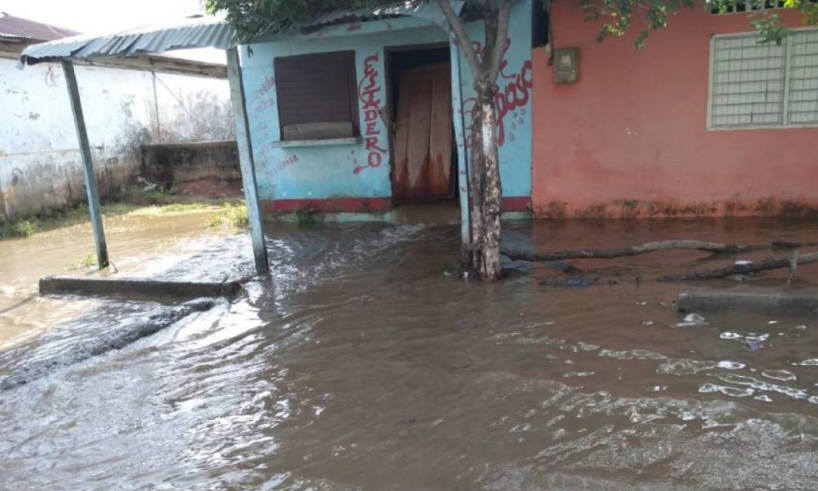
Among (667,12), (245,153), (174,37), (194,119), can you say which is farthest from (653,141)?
(194,119)

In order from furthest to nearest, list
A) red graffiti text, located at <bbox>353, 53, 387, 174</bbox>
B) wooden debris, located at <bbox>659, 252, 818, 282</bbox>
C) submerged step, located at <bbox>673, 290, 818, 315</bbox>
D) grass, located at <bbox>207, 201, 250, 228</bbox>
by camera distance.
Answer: grass, located at <bbox>207, 201, 250, 228</bbox> < red graffiti text, located at <bbox>353, 53, 387, 174</bbox> < wooden debris, located at <bbox>659, 252, 818, 282</bbox> < submerged step, located at <bbox>673, 290, 818, 315</bbox>

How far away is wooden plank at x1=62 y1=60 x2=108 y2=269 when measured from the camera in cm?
692

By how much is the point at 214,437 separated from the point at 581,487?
191 centimetres

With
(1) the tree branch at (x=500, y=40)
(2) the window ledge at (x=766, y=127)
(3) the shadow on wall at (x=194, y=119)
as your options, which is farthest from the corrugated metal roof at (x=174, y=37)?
(3) the shadow on wall at (x=194, y=119)

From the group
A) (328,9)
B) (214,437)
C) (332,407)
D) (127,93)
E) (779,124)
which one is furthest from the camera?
(127,93)

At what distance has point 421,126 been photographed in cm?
917

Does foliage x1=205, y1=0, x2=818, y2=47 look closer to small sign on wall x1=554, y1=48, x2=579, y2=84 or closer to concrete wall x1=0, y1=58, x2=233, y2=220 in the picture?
small sign on wall x1=554, y1=48, x2=579, y2=84

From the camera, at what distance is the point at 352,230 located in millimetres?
8656

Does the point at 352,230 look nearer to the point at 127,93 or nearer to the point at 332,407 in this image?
the point at 332,407

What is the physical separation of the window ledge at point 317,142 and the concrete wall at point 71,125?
5.91 meters

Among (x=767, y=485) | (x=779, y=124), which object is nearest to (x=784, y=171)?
(x=779, y=124)

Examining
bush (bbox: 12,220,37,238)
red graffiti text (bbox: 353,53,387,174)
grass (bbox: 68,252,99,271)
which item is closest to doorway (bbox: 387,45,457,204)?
red graffiti text (bbox: 353,53,387,174)

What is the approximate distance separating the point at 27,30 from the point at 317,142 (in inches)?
330

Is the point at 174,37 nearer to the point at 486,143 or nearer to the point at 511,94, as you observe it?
the point at 486,143
